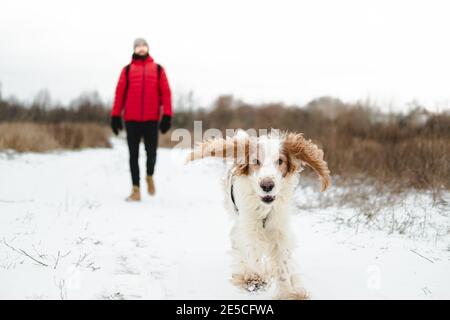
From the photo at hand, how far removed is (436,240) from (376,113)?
6.58 meters

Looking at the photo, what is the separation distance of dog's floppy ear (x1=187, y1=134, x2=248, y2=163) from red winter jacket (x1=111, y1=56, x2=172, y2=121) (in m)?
2.47

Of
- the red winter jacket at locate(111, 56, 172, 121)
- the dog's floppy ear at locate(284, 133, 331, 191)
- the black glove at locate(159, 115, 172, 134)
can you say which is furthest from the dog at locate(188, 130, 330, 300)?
the black glove at locate(159, 115, 172, 134)

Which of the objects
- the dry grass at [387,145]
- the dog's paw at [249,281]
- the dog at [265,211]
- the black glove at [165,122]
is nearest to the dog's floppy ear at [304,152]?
the dog at [265,211]

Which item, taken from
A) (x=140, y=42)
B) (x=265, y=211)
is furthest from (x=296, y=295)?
(x=140, y=42)

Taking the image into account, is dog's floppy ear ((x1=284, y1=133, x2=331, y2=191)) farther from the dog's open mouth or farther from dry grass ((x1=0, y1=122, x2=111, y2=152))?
dry grass ((x1=0, y1=122, x2=111, y2=152))

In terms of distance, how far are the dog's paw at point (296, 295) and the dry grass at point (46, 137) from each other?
9544 mm

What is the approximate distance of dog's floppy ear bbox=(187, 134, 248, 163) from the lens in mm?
3619

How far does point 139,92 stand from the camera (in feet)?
20.7

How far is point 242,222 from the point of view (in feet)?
11.3

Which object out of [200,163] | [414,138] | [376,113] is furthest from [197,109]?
[414,138]

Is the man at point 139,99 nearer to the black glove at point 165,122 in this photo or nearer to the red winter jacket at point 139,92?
the red winter jacket at point 139,92

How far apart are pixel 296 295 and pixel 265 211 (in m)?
0.65

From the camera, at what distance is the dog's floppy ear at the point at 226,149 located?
362 cm
